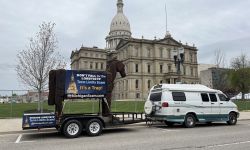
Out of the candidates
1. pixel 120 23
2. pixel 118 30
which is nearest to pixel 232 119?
pixel 118 30

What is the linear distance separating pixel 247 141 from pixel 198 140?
69.3 inches

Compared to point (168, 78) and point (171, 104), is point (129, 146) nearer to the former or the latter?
point (171, 104)

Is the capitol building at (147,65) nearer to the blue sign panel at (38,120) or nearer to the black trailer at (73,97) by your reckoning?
the black trailer at (73,97)

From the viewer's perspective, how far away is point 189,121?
16.5 m

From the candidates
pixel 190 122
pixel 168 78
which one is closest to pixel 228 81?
pixel 168 78

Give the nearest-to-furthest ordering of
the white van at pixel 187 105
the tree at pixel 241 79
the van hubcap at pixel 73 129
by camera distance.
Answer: the van hubcap at pixel 73 129
the white van at pixel 187 105
the tree at pixel 241 79

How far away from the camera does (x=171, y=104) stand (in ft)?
52.3

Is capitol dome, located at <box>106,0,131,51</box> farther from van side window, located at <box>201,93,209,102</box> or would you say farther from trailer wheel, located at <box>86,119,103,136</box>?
trailer wheel, located at <box>86,119,103,136</box>

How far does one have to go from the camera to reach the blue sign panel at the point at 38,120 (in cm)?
1239

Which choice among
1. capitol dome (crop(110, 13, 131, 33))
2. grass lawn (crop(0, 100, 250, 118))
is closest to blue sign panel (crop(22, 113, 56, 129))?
grass lawn (crop(0, 100, 250, 118))

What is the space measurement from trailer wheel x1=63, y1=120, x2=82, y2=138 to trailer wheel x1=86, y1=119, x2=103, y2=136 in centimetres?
44

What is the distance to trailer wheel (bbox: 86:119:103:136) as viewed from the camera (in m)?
13.2

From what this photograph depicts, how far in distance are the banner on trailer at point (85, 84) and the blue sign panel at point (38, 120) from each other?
4.39 ft

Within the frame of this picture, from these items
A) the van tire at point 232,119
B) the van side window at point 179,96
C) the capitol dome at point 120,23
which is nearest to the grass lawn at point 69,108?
the van side window at point 179,96
